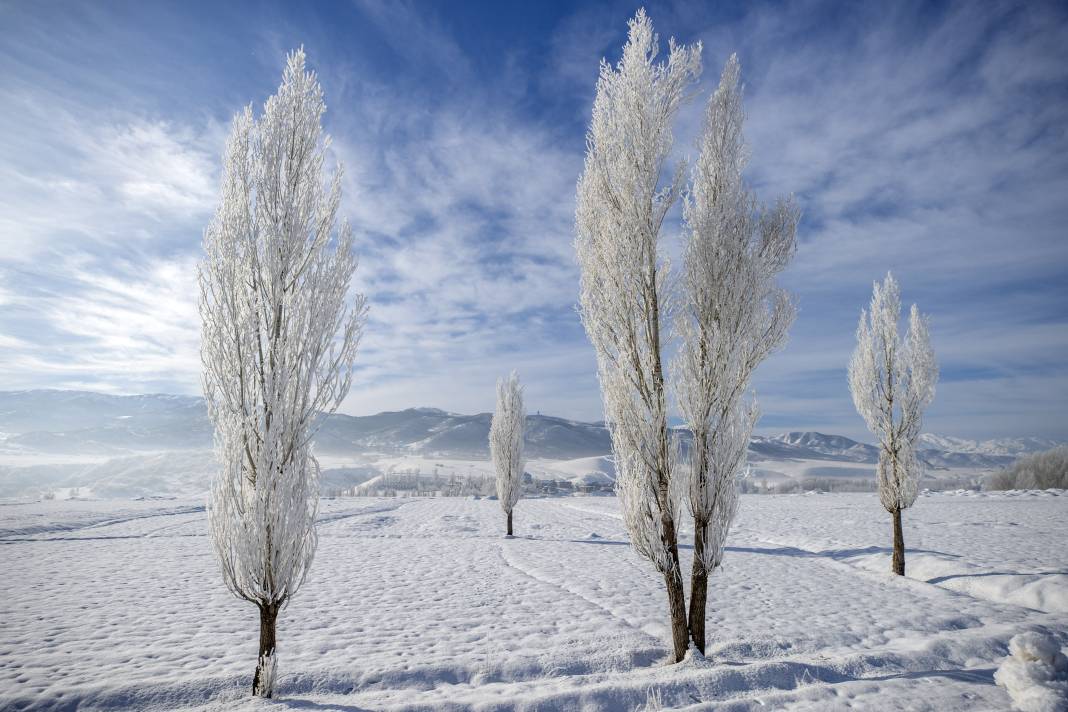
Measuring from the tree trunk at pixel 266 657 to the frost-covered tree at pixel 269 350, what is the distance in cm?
1

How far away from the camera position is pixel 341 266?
634cm

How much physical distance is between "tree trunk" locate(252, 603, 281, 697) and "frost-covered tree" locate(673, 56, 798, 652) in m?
5.44

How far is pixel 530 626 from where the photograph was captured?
8523 millimetres

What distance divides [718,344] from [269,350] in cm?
590

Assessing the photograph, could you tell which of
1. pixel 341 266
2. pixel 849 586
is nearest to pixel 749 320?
pixel 341 266

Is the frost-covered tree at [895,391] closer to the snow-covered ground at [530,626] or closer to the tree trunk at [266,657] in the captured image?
the snow-covered ground at [530,626]

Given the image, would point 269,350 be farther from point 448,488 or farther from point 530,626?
point 448,488

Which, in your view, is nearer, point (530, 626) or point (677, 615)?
point (677, 615)

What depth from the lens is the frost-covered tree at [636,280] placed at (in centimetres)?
658

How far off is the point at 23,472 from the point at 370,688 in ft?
420

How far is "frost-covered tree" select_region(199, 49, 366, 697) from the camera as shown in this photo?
5.74 m

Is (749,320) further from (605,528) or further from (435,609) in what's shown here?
(605,528)

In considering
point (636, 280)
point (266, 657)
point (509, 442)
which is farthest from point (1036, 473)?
point (266, 657)

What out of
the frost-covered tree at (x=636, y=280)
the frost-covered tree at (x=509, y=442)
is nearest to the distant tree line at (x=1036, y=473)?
the frost-covered tree at (x=509, y=442)
